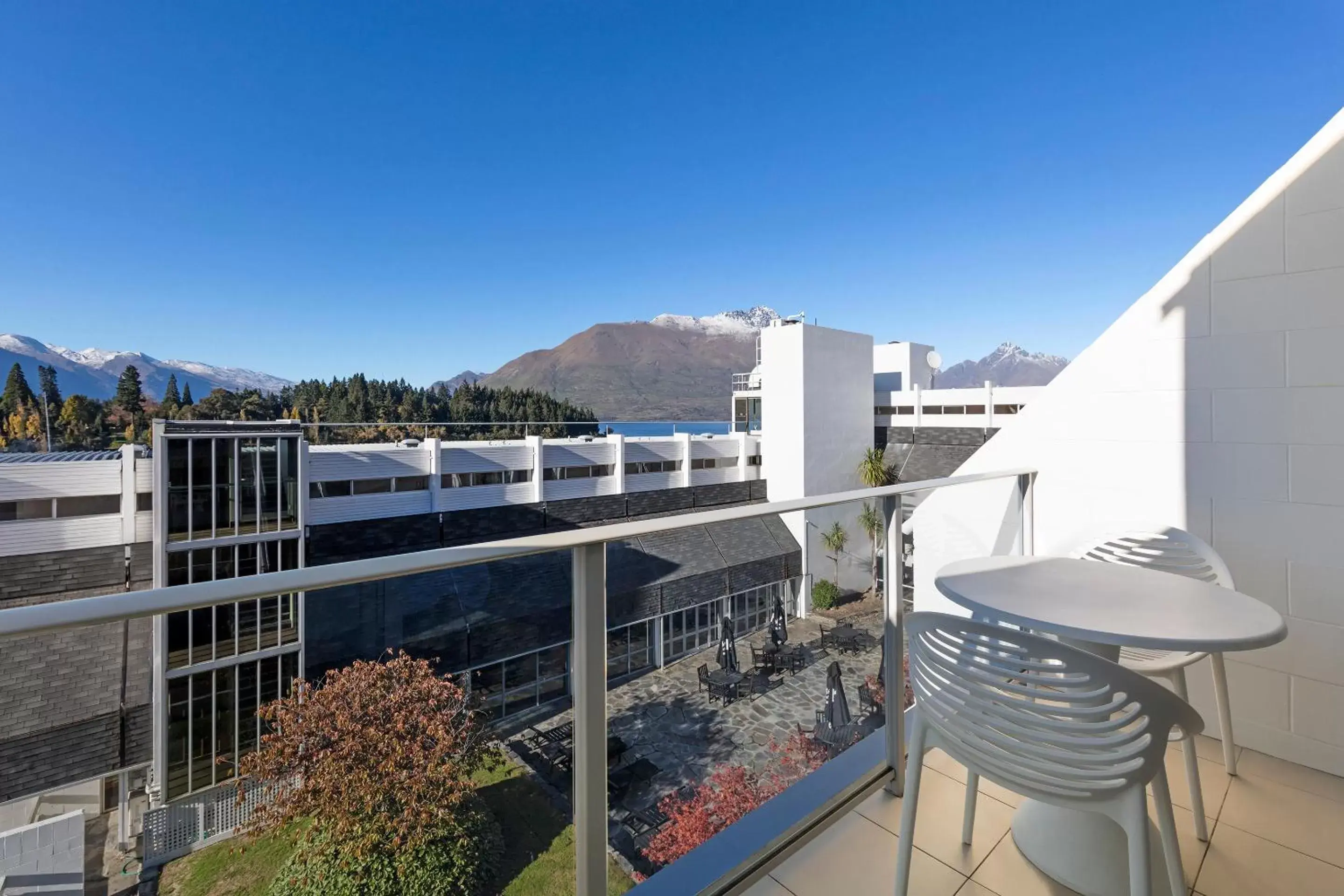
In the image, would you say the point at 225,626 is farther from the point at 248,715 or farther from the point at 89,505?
the point at 89,505

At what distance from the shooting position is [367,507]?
12.3m

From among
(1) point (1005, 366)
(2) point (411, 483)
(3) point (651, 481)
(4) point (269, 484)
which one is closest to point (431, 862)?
(4) point (269, 484)

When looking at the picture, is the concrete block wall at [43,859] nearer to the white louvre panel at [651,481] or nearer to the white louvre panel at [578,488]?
the white louvre panel at [578,488]

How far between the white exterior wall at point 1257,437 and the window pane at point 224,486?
11065mm

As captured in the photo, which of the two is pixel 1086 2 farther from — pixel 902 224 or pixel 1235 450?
Result: pixel 902 224

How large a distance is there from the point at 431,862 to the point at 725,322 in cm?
18682

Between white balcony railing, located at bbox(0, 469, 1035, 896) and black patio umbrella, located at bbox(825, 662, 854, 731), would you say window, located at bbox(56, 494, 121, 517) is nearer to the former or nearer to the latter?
white balcony railing, located at bbox(0, 469, 1035, 896)

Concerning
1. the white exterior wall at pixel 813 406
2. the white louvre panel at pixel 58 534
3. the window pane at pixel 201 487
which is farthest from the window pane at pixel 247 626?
the white exterior wall at pixel 813 406

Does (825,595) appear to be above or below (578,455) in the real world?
below

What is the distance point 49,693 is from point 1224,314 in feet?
15.3

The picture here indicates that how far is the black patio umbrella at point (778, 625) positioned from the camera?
1.84 metres

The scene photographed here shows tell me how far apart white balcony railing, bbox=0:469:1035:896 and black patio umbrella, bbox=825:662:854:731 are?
11 cm

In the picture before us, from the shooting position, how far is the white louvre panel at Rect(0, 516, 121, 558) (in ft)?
30.5

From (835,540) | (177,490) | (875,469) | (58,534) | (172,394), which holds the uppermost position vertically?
(172,394)
